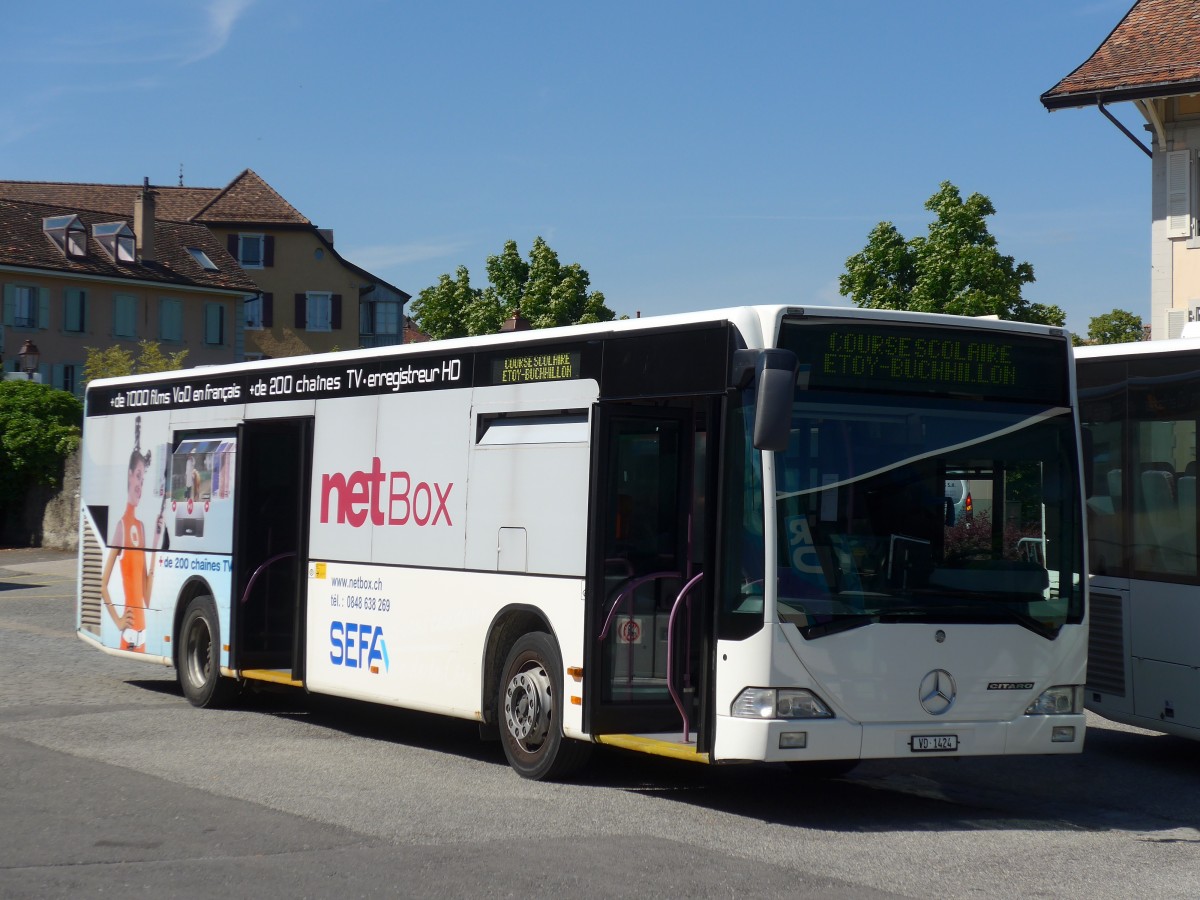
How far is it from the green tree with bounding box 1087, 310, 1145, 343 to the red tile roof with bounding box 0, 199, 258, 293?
38603 millimetres

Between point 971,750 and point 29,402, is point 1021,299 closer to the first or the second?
point 29,402

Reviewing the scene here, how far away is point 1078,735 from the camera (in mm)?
9719

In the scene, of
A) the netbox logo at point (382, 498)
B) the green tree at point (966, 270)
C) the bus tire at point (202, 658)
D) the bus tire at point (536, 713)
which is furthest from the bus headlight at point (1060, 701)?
the green tree at point (966, 270)

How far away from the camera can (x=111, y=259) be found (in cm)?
6406

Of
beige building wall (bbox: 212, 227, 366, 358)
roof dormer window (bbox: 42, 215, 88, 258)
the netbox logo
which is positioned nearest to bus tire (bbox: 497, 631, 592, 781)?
the netbox logo

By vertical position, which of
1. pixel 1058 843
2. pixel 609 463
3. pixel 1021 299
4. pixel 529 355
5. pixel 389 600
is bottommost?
pixel 1058 843

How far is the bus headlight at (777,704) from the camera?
29.2 feet

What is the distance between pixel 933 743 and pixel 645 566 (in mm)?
2009

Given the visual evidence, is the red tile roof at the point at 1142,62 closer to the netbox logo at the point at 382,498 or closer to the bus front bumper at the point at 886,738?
the netbox logo at the point at 382,498

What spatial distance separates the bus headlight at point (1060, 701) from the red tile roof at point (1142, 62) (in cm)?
1810

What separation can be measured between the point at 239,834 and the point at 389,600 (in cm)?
381

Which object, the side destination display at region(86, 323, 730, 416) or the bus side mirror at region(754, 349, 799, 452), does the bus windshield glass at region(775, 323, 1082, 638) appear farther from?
the side destination display at region(86, 323, 730, 416)

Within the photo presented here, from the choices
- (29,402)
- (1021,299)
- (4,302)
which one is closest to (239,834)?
(29,402)

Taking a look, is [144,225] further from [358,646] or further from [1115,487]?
[1115,487]
